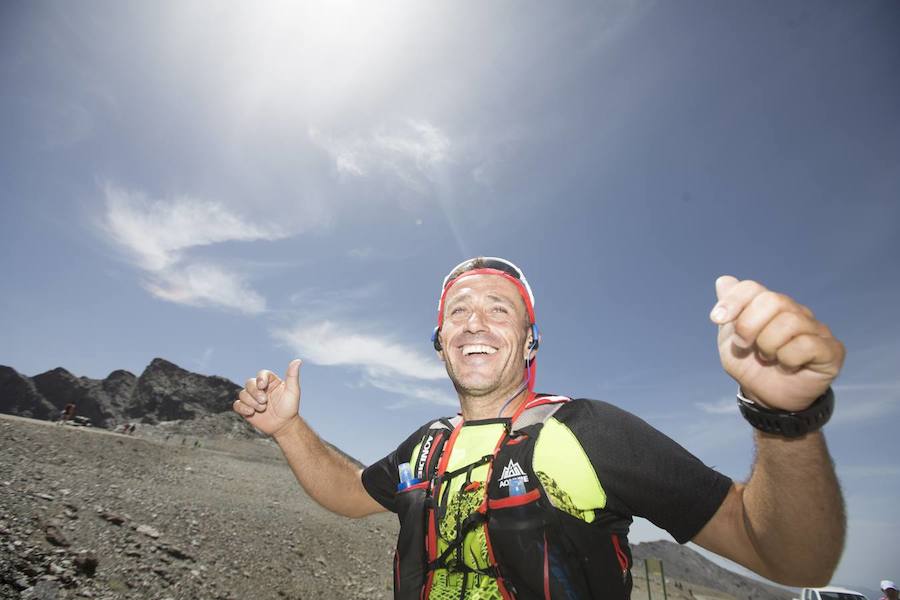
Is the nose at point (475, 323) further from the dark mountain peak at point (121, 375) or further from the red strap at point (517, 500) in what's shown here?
the dark mountain peak at point (121, 375)

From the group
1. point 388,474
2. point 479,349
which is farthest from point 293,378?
point 479,349

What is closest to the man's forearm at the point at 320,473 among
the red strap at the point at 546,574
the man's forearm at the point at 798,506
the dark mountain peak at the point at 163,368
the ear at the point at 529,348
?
the ear at the point at 529,348

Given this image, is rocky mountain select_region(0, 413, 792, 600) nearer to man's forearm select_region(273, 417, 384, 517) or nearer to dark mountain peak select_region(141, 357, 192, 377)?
man's forearm select_region(273, 417, 384, 517)

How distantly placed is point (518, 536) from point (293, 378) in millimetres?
2460

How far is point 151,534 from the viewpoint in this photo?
1085 centimetres

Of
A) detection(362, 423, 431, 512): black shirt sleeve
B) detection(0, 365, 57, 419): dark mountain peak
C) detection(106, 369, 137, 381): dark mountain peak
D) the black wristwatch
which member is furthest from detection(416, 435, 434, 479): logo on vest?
detection(0, 365, 57, 419): dark mountain peak

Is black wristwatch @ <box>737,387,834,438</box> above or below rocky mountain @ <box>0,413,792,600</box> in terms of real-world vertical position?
above

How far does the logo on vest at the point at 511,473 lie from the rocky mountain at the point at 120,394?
9647cm

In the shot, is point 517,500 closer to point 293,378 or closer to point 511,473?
point 511,473

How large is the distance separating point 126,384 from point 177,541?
4359 inches

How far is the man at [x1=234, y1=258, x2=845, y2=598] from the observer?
162 cm

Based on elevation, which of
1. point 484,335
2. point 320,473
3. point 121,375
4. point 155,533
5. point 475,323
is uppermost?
point 121,375

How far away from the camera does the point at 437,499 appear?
2621mm

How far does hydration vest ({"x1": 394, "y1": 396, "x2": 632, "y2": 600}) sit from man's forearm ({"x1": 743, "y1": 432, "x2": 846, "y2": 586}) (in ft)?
2.62
